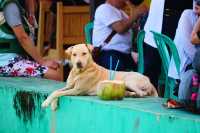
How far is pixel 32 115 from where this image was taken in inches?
299

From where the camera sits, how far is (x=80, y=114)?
662 centimetres

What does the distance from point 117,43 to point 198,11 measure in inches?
86.8

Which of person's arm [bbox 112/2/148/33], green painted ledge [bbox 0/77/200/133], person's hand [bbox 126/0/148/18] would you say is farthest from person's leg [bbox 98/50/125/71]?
green painted ledge [bbox 0/77/200/133]

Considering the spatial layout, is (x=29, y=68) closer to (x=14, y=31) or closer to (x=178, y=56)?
(x=14, y=31)

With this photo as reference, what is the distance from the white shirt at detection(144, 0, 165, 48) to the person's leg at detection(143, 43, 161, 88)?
0.18 meters

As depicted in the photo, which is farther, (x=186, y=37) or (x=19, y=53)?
(x=19, y=53)

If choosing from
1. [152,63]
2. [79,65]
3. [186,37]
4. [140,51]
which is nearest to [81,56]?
[79,65]

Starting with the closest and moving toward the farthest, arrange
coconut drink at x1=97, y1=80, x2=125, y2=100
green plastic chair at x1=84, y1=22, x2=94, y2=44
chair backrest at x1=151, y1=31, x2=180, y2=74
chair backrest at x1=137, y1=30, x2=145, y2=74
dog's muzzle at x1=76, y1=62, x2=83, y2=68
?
coconut drink at x1=97, y1=80, x2=125, y2=100 < dog's muzzle at x1=76, y1=62, x2=83, y2=68 < chair backrest at x1=151, y1=31, x2=180, y2=74 < chair backrest at x1=137, y1=30, x2=145, y2=74 < green plastic chair at x1=84, y1=22, x2=94, y2=44

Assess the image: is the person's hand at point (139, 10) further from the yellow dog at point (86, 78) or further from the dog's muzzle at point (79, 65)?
the dog's muzzle at point (79, 65)

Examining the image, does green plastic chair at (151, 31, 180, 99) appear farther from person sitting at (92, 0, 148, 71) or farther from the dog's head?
person sitting at (92, 0, 148, 71)

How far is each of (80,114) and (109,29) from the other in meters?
2.39

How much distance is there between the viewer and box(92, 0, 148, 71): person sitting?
344 inches

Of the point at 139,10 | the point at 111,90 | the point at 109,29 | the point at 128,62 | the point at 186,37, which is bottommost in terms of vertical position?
the point at 128,62

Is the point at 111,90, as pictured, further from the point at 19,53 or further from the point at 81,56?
the point at 19,53
